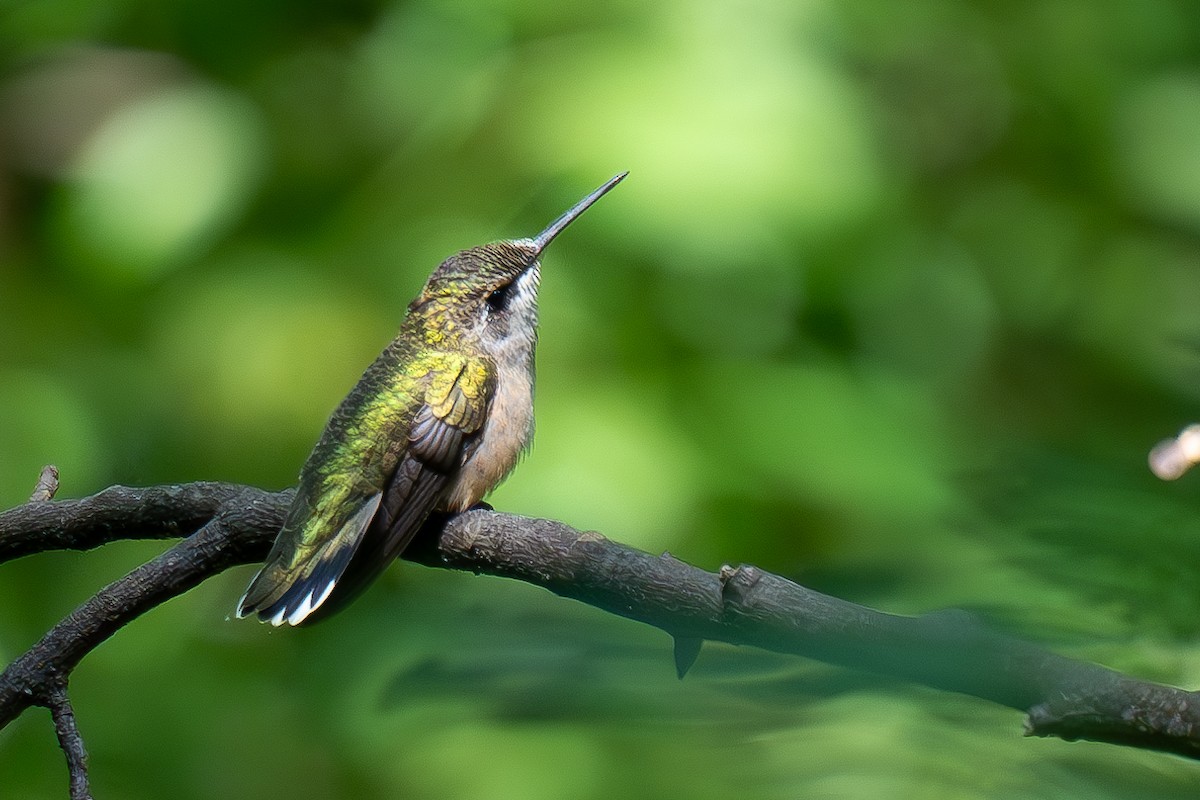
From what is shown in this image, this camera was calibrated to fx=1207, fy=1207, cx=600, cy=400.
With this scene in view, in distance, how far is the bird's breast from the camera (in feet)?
7.61

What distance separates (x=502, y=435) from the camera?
7.98 feet

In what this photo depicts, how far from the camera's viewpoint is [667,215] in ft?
8.71

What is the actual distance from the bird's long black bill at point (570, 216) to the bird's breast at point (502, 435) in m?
0.31

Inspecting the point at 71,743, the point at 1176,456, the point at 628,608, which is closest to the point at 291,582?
the point at 71,743

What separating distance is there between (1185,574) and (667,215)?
2162 mm

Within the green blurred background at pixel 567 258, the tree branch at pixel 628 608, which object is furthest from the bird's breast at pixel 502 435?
the tree branch at pixel 628 608

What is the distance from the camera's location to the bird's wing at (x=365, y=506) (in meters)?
1.97

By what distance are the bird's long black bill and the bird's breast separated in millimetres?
309

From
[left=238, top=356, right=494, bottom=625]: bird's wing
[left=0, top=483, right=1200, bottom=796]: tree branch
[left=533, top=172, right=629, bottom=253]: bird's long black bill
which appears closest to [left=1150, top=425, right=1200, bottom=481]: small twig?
[left=0, top=483, right=1200, bottom=796]: tree branch

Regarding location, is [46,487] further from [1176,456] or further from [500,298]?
[1176,456]

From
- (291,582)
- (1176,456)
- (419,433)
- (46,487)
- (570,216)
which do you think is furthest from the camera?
(570,216)

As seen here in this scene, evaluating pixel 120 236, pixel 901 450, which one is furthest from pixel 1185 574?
pixel 120 236

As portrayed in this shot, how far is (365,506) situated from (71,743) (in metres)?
0.76

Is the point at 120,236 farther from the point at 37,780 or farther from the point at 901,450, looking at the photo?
the point at 901,450
